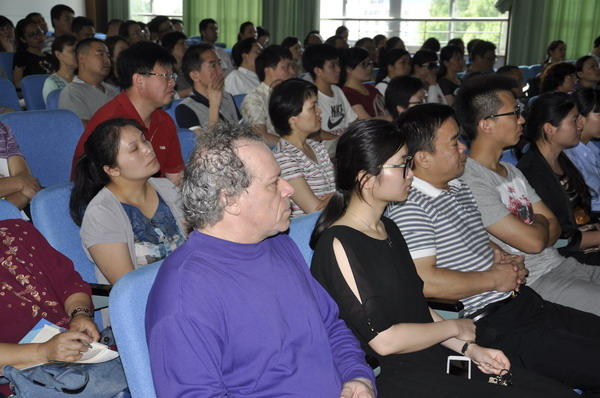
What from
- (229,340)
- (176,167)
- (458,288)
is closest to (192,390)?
(229,340)

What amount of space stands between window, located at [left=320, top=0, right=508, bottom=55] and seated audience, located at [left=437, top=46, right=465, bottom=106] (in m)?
3.70

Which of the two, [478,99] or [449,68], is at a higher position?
[478,99]

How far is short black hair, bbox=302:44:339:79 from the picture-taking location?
15.8 feet

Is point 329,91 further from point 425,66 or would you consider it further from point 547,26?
point 547,26

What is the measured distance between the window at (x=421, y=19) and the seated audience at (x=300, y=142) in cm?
787

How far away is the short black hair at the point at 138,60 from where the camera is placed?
319 cm

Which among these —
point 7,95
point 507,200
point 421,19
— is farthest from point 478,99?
point 421,19

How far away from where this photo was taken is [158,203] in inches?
89.0

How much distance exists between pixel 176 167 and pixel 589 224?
77.9 inches

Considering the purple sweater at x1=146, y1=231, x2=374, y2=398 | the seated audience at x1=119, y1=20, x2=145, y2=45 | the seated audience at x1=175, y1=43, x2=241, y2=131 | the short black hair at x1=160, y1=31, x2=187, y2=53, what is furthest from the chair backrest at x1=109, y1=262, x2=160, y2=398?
the seated audience at x1=119, y1=20, x2=145, y2=45

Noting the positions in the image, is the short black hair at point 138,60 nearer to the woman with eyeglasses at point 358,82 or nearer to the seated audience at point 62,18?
the woman with eyeglasses at point 358,82

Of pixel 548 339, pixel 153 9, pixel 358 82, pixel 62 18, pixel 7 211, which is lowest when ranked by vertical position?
pixel 548 339

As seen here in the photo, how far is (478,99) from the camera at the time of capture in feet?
8.55

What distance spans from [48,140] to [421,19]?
8389mm
